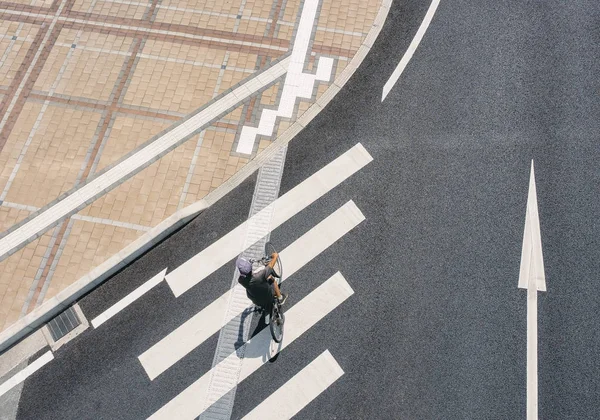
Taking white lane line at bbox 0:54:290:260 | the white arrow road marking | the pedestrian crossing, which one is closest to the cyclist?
the pedestrian crossing

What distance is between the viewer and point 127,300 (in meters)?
10.0

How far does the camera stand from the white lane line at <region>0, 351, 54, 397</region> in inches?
369

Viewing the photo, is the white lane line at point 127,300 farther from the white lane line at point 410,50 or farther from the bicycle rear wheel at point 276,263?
the white lane line at point 410,50

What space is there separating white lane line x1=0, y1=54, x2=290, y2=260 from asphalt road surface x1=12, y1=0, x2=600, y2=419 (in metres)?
1.86

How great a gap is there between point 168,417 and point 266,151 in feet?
19.6

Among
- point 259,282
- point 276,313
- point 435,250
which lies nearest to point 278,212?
point 276,313

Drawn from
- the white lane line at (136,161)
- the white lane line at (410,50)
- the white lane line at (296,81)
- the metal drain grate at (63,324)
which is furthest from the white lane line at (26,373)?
the white lane line at (410,50)

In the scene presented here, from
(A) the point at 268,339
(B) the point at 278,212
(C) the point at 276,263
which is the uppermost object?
(B) the point at 278,212

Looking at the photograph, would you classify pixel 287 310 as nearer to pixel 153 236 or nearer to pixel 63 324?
pixel 153 236

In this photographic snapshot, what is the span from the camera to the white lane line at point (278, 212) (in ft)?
33.5

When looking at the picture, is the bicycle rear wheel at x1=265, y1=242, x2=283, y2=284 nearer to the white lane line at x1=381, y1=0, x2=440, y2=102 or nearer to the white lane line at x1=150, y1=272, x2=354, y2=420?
the white lane line at x1=150, y1=272, x2=354, y2=420

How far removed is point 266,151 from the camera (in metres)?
11.2

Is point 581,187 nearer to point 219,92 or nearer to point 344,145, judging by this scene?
point 344,145

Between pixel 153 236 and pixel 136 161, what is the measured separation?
2.02 meters
